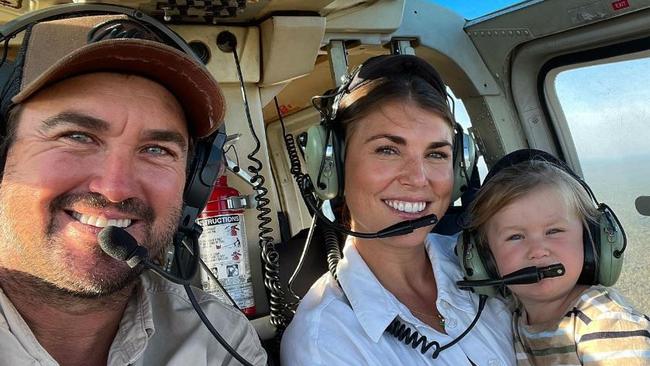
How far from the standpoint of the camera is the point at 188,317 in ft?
4.56

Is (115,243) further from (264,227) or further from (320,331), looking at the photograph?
(264,227)

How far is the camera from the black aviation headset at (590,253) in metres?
1.56

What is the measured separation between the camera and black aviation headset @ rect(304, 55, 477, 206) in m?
1.62

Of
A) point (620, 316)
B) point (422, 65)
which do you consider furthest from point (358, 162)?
point (620, 316)

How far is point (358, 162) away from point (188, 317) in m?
0.60

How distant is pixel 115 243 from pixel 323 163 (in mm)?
667

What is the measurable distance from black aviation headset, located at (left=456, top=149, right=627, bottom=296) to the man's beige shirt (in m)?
0.64

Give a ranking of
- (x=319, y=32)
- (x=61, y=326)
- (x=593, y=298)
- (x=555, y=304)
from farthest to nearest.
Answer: (x=319, y=32), (x=555, y=304), (x=593, y=298), (x=61, y=326)

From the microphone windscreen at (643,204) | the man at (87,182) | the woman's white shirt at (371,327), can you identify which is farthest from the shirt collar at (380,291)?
the microphone windscreen at (643,204)

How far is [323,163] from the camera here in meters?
1.61

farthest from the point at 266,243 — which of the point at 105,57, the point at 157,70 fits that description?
the point at 105,57

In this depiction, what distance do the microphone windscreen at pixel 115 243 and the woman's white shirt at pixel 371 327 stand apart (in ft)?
1.82

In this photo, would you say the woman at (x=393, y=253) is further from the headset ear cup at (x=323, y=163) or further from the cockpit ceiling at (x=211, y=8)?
the cockpit ceiling at (x=211, y=8)

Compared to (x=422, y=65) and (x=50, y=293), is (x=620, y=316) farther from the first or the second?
(x=50, y=293)
